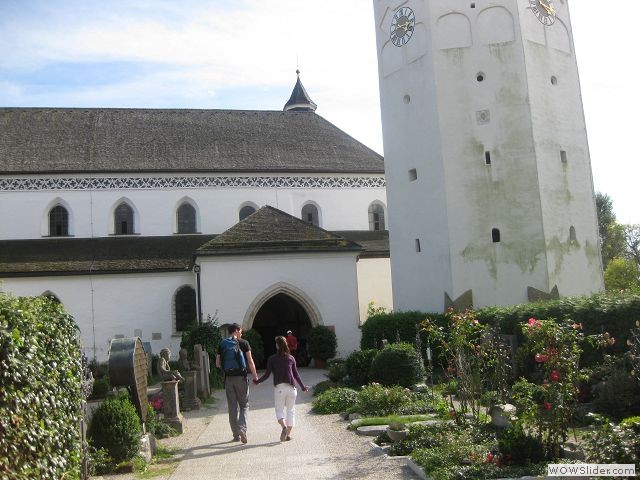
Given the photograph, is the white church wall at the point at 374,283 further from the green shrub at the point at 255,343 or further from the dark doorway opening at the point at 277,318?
the green shrub at the point at 255,343

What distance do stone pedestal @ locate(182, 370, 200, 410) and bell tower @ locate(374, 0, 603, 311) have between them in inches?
454

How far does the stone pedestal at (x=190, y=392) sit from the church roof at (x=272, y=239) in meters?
9.92

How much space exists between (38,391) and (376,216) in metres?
29.0

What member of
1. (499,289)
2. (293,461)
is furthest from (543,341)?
(499,289)

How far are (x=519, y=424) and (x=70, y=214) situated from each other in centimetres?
2798

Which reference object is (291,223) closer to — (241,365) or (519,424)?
(241,365)

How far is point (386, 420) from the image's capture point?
12430mm

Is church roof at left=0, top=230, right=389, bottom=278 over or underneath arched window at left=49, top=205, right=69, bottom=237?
underneath

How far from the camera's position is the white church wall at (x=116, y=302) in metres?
29.3

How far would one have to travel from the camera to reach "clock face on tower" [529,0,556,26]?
26.6m

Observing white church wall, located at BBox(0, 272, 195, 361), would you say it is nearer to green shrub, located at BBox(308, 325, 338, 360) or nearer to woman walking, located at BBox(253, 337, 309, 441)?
green shrub, located at BBox(308, 325, 338, 360)

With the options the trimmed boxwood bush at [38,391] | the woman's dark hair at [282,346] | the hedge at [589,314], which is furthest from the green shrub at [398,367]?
the trimmed boxwood bush at [38,391]

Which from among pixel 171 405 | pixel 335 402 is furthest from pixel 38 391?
pixel 335 402

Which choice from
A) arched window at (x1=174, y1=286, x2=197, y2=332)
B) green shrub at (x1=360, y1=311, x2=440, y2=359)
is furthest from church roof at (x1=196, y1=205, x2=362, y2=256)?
green shrub at (x1=360, y1=311, x2=440, y2=359)
